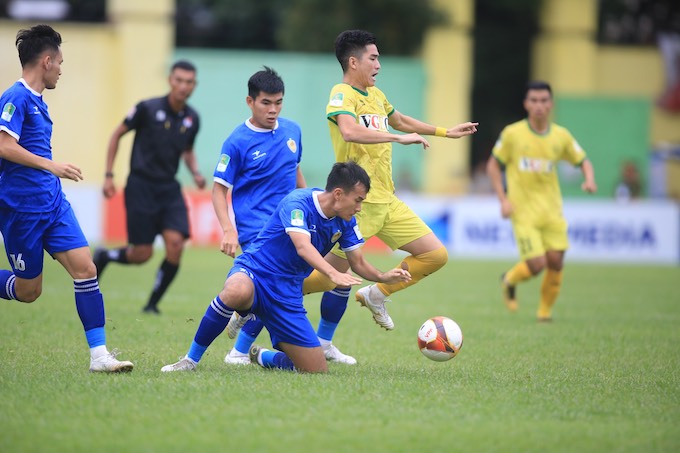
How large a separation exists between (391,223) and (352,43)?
147 centimetres

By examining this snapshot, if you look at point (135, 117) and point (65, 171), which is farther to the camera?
point (135, 117)

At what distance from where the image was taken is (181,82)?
1038 cm

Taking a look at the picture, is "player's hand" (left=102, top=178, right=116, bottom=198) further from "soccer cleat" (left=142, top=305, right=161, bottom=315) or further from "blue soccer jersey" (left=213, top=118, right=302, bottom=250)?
"blue soccer jersey" (left=213, top=118, right=302, bottom=250)

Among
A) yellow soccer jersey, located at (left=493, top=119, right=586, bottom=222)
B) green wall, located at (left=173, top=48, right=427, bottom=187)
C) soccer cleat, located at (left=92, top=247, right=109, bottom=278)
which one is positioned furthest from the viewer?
green wall, located at (left=173, top=48, right=427, bottom=187)

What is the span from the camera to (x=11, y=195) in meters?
6.70

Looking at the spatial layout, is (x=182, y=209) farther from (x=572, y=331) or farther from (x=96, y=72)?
(x=96, y=72)

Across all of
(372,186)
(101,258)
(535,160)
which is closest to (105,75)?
(101,258)

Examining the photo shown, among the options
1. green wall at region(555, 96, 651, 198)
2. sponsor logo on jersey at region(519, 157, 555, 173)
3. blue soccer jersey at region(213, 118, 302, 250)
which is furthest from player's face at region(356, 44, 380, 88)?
green wall at region(555, 96, 651, 198)

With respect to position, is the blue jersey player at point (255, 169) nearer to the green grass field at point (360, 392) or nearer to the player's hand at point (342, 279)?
the green grass field at point (360, 392)

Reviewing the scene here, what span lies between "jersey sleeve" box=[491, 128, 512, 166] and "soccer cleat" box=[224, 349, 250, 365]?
5.03 metres

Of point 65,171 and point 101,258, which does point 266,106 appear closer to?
point 65,171

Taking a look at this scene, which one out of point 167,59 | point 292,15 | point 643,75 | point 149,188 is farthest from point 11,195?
point 643,75

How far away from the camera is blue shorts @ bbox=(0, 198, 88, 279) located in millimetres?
6688

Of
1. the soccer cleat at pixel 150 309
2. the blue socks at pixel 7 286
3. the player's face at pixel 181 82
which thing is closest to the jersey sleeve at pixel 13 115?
the blue socks at pixel 7 286
